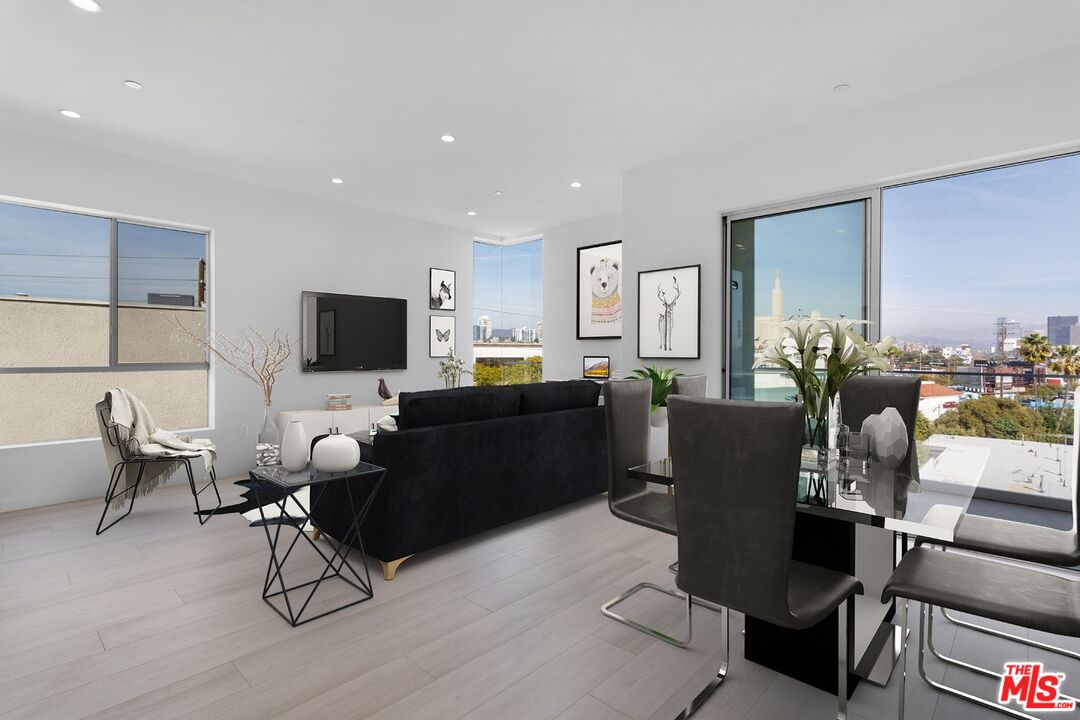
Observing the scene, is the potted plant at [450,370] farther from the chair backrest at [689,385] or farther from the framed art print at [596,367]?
the chair backrest at [689,385]

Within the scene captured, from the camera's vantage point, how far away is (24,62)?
3.09 metres

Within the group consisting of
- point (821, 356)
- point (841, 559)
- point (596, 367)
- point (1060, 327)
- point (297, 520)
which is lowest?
point (297, 520)

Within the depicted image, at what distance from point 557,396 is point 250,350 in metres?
3.38

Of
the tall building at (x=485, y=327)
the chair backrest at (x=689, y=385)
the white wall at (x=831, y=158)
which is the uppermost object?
the white wall at (x=831, y=158)

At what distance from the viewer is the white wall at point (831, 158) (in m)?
3.13

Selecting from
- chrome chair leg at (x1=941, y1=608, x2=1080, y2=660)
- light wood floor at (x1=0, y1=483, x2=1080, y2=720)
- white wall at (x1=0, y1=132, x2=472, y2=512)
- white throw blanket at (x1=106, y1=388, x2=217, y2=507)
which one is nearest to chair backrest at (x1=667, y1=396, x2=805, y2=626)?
light wood floor at (x1=0, y1=483, x2=1080, y2=720)

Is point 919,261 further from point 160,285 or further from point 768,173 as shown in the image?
point 160,285

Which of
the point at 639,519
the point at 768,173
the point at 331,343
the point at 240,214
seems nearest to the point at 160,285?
the point at 240,214

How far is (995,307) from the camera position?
3.38m

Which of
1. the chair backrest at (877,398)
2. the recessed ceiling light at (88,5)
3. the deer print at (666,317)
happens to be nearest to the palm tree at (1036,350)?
the chair backrest at (877,398)

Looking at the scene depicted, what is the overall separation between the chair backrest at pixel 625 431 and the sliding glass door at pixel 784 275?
183 centimetres

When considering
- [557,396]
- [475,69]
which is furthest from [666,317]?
[475,69]

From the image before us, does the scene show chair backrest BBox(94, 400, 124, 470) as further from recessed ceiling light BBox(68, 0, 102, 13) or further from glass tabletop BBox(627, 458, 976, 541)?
glass tabletop BBox(627, 458, 976, 541)

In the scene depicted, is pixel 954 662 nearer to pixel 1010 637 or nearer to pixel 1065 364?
pixel 1010 637
